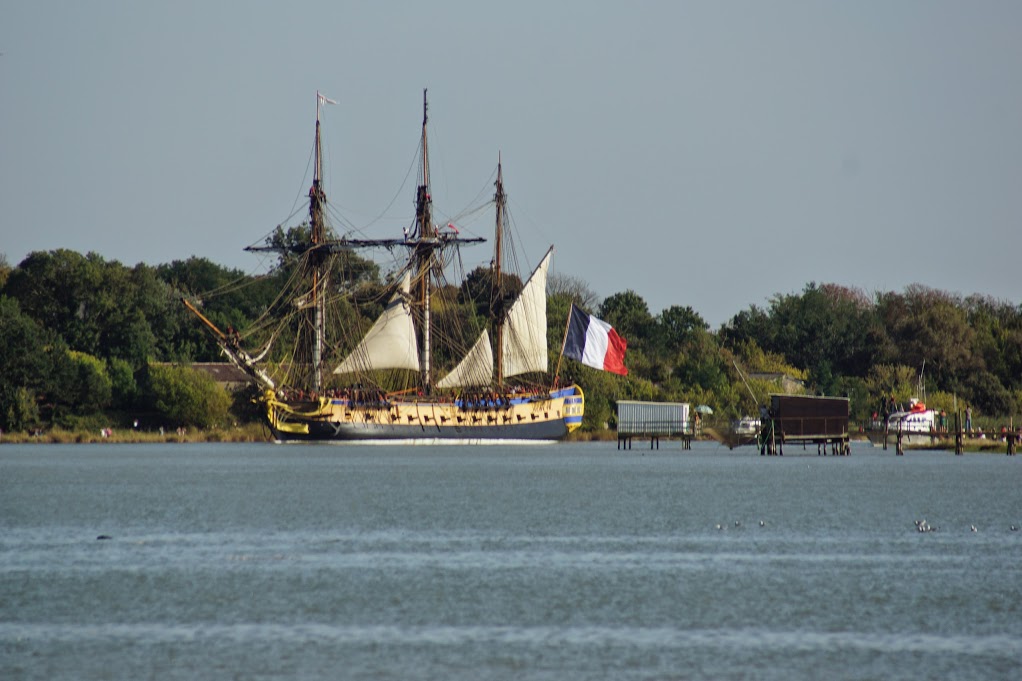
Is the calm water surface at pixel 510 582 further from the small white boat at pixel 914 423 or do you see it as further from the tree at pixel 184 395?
the tree at pixel 184 395

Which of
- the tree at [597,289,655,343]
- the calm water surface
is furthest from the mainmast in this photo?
the calm water surface

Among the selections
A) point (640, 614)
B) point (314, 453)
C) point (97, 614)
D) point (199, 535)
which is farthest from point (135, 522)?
point (314, 453)

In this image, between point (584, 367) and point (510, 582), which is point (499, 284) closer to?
point (584, 367)

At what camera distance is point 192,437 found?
360 feet

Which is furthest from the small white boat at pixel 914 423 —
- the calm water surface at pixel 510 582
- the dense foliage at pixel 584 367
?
the calm water surface at pixel 510 582

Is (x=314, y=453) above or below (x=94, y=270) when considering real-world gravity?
below

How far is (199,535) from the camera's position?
→ 36.4m

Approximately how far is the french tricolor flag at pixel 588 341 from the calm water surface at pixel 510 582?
39642 millimetres

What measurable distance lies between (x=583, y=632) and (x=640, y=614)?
1864 mm

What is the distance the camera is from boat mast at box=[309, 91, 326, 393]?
344ft

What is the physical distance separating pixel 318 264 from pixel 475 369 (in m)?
14.0

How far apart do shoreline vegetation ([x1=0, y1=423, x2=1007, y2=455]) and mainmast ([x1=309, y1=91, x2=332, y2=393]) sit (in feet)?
35.3

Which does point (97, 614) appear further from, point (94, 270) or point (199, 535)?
point (94, 270)

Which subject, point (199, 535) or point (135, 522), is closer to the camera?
point (199, 535)
